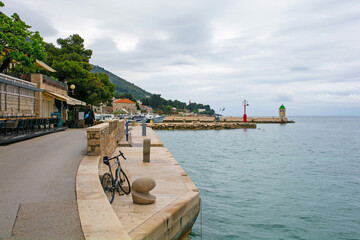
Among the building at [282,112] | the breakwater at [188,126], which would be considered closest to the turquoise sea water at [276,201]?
the breakwater at [188,126]

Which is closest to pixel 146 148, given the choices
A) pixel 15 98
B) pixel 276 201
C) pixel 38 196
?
pixel 276 201

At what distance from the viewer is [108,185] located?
8.05m

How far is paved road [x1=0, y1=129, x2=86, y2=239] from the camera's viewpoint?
4.79m

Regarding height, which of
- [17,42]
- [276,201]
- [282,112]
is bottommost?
[276,201]

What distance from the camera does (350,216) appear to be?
12500mm

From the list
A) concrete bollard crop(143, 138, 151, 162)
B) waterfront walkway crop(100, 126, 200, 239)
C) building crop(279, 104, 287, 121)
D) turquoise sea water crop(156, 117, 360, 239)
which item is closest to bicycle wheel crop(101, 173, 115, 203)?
waterfront walkway crop(100, 126, 200, 239)

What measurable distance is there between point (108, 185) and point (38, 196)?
1921mm

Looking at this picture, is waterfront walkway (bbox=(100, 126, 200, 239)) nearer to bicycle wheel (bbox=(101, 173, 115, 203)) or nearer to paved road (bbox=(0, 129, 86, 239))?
bicycle wheel (bbox=(101, 173, 115, 203))

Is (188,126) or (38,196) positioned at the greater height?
(38,196)

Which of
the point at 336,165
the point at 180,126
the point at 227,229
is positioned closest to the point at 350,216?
the point at 227,229

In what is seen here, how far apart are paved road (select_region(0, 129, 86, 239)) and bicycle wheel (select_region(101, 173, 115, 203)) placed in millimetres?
762

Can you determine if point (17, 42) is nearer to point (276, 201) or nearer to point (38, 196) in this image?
point (38, 196)

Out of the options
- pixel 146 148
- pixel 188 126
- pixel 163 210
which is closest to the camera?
pixel 163 210

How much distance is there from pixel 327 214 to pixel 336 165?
15.7m
